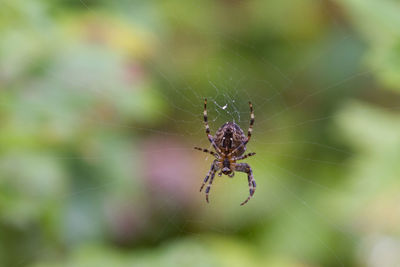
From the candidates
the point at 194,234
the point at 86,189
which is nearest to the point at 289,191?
the point at 194,234

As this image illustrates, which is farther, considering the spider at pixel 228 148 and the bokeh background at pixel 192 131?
the spider at pixel 228 148

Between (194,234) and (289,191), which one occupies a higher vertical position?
(289,191)

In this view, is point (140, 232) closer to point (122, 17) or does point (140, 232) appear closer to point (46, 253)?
point (46, 253)

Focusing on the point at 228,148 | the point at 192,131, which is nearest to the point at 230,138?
the point at 228,148

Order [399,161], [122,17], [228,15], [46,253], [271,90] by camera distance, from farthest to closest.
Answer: [228,15] < [271,90] < [122,17] < [46,253] < [399,161]

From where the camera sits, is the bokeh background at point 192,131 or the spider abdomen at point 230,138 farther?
the spider abdomen at point 230,138

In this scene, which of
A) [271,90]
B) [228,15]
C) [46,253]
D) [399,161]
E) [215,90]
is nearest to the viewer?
[399,161]

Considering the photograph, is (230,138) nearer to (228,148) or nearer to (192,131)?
(228,148)

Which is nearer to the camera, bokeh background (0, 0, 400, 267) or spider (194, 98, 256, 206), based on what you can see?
bokeh background (0, 0, 400, 267)
